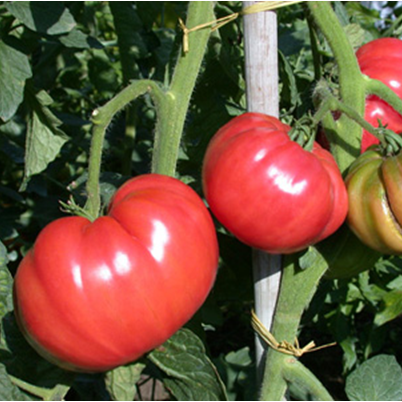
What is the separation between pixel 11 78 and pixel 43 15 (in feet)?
0.46

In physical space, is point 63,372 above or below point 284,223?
below

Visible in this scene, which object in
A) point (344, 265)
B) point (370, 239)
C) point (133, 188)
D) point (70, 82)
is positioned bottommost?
point (70, 82)

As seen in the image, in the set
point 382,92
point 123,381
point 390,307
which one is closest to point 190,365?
point 123,381

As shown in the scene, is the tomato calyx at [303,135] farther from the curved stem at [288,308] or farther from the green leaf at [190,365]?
the green leaf at [190,365]

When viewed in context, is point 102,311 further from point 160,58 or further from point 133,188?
point 160,58

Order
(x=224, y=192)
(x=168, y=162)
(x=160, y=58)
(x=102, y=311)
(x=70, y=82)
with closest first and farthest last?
(x=102, y=311)
(x=224, y=192)
(x=168, y=162)
(x=160, y=58)
(x=70, y=82)

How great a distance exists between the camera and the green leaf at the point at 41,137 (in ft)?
3.99

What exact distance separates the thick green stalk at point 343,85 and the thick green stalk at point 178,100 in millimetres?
177

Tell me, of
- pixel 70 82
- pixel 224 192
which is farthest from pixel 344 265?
pixel 70 82

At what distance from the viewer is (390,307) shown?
1.49m

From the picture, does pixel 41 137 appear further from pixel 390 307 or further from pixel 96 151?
pixel 390 307

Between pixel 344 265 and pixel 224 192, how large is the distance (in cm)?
29

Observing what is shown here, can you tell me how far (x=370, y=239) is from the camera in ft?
2.87

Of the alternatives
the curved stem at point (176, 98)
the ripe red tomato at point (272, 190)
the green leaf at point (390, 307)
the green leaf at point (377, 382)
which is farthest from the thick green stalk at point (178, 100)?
the green leaf at point (390, 307)
